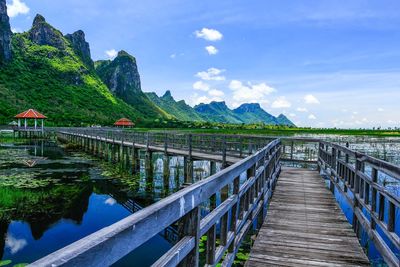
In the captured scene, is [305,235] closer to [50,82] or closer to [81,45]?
[50,82]

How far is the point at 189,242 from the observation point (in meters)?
2.41

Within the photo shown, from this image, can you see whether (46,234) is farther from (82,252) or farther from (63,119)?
(63,119)

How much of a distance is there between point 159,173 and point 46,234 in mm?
11587

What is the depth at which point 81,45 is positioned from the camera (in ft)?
624

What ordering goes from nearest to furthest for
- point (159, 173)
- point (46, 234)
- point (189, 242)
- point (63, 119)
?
point (189, 242) → point (46, 234) → point (159, 173) → point (63, 119)

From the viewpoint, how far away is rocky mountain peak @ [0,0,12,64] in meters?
108

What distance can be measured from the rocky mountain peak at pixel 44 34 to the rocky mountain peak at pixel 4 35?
113 ft

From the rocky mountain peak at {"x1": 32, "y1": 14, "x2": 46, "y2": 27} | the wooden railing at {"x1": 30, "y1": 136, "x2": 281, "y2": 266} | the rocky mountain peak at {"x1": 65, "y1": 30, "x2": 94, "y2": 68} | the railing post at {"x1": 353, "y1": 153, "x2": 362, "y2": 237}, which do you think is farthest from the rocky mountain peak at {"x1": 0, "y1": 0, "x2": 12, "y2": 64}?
the wooden railing at {"x1": 30, "y1": 136, "x2": 281, "y2": 266}

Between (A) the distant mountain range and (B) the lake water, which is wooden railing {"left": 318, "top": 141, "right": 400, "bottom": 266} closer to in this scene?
(B) the lake water

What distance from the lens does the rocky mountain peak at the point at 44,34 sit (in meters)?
154

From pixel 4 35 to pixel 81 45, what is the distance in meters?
83.6

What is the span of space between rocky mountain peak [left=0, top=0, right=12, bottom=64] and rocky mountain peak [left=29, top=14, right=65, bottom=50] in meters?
34.4

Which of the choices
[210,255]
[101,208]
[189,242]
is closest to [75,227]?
[101,208]

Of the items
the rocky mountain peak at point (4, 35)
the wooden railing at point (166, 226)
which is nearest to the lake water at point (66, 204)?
the wooden railing at point (166, 226)
